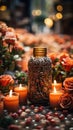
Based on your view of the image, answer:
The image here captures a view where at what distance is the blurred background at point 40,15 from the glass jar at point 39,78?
4.51 meters

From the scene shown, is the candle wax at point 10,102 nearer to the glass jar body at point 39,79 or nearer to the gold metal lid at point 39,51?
the glass jar body at point 39,79

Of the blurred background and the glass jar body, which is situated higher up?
the blurred background

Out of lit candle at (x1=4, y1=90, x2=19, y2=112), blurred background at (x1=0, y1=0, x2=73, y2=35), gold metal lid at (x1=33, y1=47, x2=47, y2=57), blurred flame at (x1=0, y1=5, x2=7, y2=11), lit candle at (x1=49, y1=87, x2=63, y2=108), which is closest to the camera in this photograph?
lit candle at (x1=4, y1=90, x2=19, y2=112)

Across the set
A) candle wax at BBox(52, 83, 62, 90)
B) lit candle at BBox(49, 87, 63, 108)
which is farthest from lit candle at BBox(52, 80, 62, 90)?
lit candle at BBox(49, 87, 63, 108)

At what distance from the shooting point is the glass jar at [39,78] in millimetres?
2500

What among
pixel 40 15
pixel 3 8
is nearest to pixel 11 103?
pixel 3 8

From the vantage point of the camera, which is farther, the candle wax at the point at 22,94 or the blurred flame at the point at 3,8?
the blurred flame at the point at 3,8

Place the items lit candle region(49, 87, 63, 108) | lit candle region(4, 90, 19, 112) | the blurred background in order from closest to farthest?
1. lit candle region(4, 90, 19, 112)
2. lit candle region(49, 87, 63, 108)
3. the blurred background

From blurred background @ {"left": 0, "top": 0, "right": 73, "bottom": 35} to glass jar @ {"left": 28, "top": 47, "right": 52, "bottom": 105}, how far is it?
4511 millimetres

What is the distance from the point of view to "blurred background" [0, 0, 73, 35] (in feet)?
24.7

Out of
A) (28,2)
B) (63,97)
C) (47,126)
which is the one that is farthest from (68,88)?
(28,2)

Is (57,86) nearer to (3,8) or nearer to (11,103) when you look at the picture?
(11,103)

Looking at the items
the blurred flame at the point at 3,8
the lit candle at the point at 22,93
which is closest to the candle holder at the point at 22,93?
the lit candle at the point at 22,93

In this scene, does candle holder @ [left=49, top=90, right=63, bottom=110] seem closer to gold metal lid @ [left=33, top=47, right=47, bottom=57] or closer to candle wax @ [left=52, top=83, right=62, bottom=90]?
candle wax @ [left=52, top=83, right=62, bottom=90]
